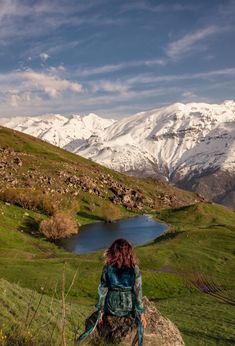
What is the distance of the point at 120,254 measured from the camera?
52.5ft

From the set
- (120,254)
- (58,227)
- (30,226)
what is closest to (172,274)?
(120,254)

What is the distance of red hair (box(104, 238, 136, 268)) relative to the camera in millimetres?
15977

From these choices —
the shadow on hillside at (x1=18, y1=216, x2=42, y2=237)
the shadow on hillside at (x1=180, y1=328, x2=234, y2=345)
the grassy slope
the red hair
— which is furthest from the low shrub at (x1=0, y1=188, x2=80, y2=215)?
the red hair

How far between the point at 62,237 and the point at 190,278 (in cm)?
6525

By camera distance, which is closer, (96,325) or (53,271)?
(96,325)

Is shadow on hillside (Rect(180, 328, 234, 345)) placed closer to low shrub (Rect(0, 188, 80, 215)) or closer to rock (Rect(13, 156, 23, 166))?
low shrub (Rect(0, 188, 80, 215))

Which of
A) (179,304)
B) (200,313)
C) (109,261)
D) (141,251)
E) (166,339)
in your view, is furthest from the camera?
(141,251)

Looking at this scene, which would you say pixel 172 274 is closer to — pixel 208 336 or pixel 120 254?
pixel 208 336

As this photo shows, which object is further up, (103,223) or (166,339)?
(166,339)

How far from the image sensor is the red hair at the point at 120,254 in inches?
629

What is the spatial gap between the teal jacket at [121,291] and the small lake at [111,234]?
315 feet

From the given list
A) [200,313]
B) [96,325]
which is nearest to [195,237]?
[200,313]

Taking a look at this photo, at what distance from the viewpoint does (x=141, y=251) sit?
84375 millimetres

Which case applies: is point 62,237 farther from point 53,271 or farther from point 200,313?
point 200,313
